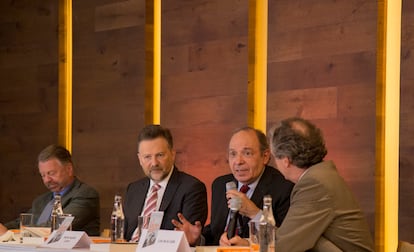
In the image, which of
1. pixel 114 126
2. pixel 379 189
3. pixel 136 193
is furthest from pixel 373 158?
pixel 114 126

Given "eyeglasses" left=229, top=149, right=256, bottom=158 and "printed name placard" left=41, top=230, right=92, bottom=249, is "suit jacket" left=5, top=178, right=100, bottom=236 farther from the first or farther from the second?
"printed name placard" left=41, top=230, right=92, bottom=249

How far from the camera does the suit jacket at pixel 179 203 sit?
4.99 meters

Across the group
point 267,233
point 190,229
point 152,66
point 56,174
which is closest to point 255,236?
point 267,233

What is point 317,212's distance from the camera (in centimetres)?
358

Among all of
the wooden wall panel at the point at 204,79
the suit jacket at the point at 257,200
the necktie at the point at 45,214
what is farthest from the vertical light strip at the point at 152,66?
the suit jacket at the point at 257,200

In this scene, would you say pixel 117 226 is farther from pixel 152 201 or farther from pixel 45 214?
pixel 45 214

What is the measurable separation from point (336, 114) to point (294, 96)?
381 mm

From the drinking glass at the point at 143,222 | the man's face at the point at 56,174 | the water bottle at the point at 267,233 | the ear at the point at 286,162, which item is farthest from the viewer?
the man's face at the point at 56,174

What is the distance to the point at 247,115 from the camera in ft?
20.1

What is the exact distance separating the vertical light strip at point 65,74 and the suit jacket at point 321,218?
164 inches

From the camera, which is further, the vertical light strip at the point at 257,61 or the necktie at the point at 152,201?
the vertical light strip at the point at 257,61

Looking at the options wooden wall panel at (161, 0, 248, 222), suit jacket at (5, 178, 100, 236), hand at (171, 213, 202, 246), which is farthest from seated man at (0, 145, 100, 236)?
hand at (171, 213, 202, 246)

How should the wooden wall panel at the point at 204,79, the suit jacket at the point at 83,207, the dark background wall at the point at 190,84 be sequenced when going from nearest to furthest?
the dark background wall at the point at 190,84 < the suit jacket at the point at 83,207 < the wooden wall panel at the point at 204,79

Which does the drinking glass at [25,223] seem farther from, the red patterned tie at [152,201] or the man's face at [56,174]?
the man's face at [56,174]
